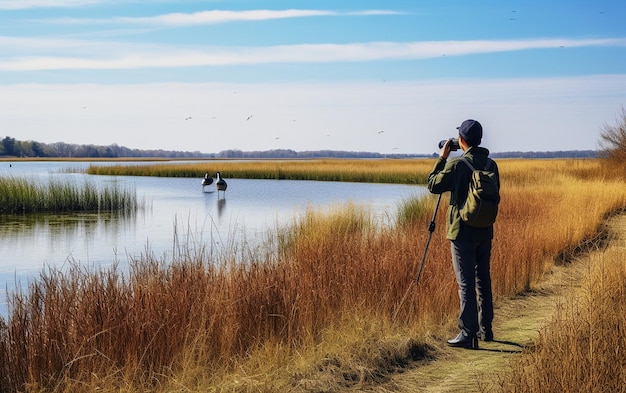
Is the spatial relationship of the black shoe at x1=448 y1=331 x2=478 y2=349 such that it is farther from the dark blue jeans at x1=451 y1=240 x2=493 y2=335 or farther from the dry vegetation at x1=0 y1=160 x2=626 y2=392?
the dry vegetation at x1=0 y1=160 x2=626 y2=392

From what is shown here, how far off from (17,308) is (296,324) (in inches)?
97.9

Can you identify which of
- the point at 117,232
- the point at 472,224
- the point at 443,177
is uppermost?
the point at 443,177

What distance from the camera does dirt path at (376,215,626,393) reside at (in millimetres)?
4980

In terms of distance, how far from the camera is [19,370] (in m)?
5.16

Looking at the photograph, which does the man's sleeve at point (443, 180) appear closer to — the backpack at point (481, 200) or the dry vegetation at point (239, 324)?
the backpack at point (481, 200)

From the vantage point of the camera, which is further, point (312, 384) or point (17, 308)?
point (17, 308)

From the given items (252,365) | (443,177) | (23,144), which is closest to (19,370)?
(252,365)

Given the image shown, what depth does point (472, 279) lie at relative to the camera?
559 centimetres

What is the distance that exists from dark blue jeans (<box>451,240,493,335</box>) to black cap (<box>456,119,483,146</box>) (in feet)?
2.77

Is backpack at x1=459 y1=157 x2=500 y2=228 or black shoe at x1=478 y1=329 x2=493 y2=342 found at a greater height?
backpack at x1=459 y1=157 x2=500 y2=228

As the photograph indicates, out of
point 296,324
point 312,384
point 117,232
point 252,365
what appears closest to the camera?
point 312,384

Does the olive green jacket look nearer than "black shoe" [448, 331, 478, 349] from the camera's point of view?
Yes

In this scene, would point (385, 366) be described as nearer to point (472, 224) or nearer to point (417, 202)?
point (472, 224)

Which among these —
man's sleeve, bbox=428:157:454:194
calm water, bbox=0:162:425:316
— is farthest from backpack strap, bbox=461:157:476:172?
calm water, bbox=0:162:425:316
